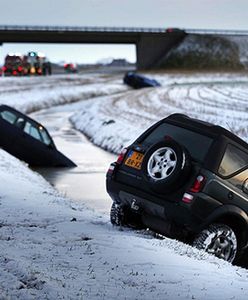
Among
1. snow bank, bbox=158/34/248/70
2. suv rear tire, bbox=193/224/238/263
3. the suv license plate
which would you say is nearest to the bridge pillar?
snow bank, bbox=158/34/248/70

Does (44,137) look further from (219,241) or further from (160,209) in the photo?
(219,241)

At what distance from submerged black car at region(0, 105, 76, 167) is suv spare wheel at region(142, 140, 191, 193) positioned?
11.5 m

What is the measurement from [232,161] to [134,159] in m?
1.38

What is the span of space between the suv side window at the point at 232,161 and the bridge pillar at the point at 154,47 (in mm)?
111702

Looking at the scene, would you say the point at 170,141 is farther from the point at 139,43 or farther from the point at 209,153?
the point at 139,43

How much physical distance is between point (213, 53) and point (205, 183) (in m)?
140

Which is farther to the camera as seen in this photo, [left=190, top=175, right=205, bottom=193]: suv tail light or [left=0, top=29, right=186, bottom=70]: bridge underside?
[left=0, top=29, right=186, bottom=70]: bridge underside

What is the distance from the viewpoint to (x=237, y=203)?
8617 mm

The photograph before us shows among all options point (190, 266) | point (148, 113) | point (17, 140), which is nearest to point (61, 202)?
point (190, 266)

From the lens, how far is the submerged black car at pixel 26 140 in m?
19.6

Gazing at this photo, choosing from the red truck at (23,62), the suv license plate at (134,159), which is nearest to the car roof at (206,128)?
the suv license plate at (134,159)

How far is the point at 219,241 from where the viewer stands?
28.2 feet

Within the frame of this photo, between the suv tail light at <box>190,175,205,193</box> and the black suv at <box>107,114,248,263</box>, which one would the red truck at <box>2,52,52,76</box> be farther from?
the suv tail light at <box>190,175,205,193</box>

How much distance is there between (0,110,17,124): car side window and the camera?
19.6 m
